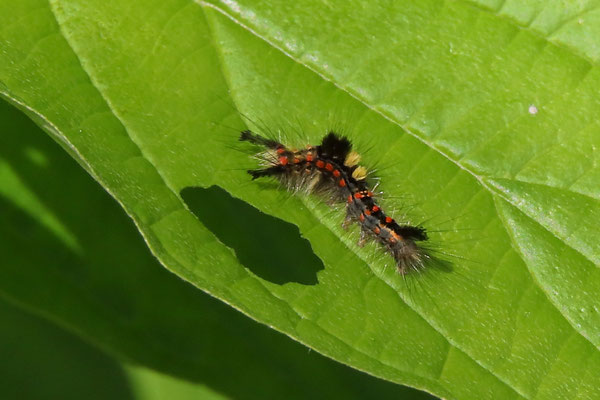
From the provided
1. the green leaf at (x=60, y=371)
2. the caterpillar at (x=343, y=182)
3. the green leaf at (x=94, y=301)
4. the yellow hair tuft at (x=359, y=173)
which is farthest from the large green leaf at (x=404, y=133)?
the green leaf at (x=60, y=371)

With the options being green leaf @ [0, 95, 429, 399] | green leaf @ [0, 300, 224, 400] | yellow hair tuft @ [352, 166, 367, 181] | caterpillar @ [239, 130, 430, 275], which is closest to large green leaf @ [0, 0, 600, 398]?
caterpillar @ [239, 130, 430, 275]

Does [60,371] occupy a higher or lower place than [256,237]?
lower

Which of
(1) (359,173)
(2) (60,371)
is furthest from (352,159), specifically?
(2) (60,371)

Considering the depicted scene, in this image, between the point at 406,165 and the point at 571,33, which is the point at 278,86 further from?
the point at 571,33

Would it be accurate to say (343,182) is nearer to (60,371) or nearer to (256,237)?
(256,237)

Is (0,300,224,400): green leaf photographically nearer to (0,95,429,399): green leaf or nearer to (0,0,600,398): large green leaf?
(0,95,429,399): green leaf

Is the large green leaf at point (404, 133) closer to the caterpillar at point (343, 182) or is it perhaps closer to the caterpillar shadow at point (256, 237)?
the caterpillar shadow at point (256, 237)

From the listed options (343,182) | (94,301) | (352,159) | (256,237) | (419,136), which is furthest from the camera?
(94,301)

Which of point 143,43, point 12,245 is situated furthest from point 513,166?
point 12,245
